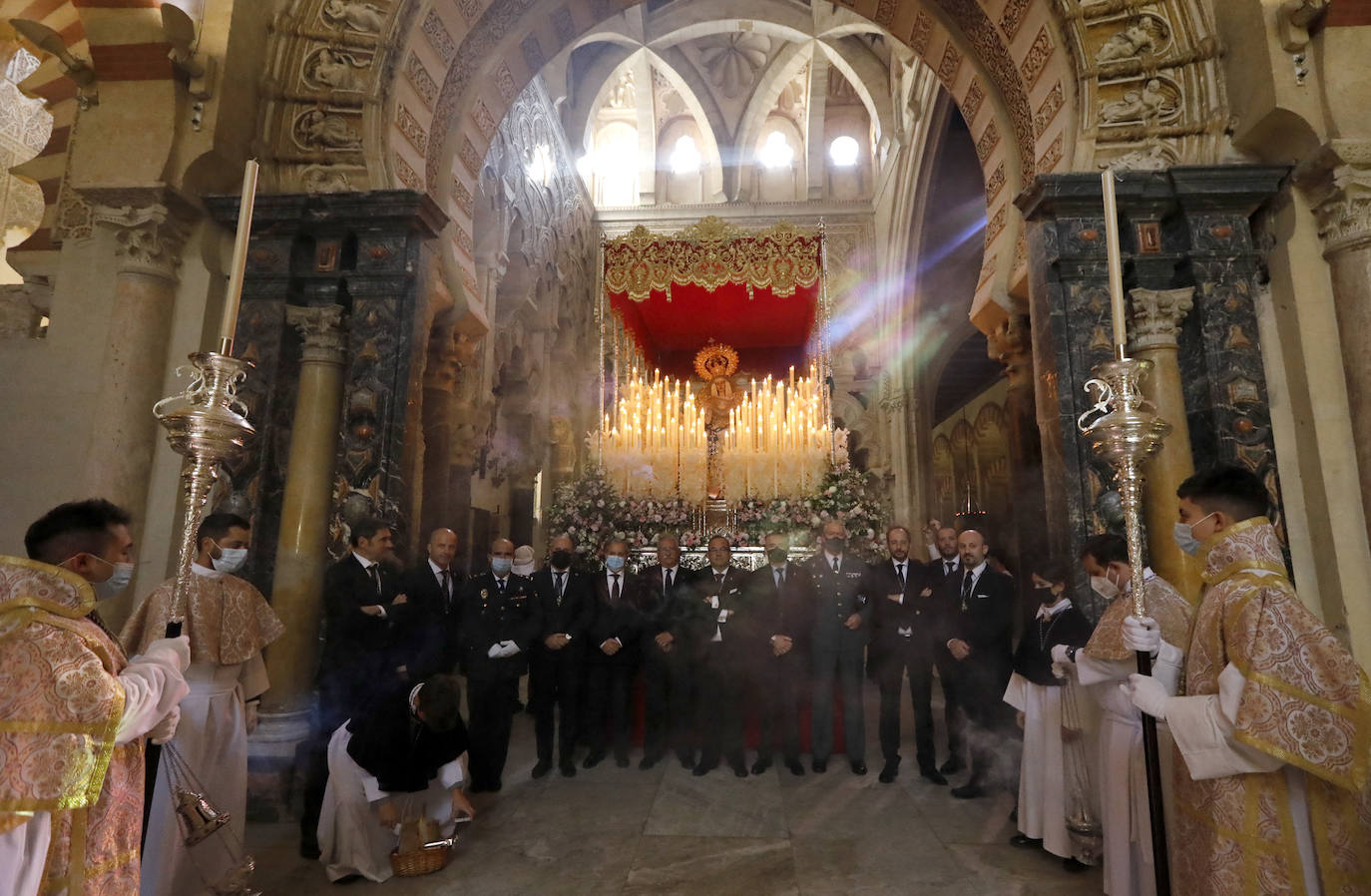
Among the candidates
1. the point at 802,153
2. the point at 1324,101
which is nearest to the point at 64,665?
the point at 1324,101

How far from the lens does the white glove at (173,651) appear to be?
2195mm

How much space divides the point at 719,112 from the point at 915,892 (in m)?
14.5

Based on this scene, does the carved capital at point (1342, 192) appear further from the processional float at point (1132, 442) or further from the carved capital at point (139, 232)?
the carved capital at point (139, 232)

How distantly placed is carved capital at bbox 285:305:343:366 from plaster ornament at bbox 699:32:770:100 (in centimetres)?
1228

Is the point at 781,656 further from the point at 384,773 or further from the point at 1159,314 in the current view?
the point at 1159,314

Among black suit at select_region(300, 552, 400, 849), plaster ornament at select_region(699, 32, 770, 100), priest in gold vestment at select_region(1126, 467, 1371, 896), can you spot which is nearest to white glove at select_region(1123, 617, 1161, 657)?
priest in gold vestment at select_region(1126, 467, 1371, 896)

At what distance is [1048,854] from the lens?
3.53 metres

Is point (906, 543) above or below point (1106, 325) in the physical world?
below

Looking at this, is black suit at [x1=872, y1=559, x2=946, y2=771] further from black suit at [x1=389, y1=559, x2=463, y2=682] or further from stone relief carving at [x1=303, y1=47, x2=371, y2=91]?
stone relief carving at [x1=303, y1=47, x2=371, y2=91]

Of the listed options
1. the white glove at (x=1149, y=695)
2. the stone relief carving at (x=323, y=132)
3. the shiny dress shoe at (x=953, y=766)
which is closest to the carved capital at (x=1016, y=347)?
the shiny dress shoe at (x=953, y=766)

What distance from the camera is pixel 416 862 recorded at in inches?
128

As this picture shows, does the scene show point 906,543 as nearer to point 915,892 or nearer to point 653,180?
point 915,892

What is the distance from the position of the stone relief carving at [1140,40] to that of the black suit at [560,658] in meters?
4.96

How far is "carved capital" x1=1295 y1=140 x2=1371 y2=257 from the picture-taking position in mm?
4207
